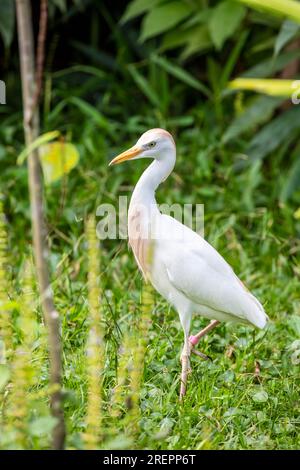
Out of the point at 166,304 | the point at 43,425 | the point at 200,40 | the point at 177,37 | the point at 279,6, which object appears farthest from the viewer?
the point at 177,37

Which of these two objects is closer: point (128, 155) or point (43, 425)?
point (43, 425)

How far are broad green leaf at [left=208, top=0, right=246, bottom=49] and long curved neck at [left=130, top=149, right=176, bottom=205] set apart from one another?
170 centimetres

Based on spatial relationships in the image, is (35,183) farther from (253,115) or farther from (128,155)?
(253,115)

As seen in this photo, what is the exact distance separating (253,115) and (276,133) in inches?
6.1

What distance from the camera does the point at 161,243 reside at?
306 cm

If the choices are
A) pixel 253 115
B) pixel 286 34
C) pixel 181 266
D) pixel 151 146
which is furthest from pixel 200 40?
pixel 181 266

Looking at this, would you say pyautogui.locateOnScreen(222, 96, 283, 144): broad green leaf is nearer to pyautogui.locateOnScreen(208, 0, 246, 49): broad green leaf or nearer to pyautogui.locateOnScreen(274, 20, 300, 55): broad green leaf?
pyautogui.locateOnScreen(208, 0, 246, 49): broad green leaf

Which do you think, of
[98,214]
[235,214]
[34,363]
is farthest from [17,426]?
[235,214]

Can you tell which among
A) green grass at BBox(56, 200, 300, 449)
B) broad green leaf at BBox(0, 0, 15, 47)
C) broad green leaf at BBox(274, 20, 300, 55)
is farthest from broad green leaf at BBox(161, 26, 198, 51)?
green grass at BBox(56, 200, 300, 449)

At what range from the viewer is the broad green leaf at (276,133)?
4762mm

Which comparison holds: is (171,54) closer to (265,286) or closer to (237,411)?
(265,286)

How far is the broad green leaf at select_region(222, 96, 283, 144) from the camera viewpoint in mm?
4812

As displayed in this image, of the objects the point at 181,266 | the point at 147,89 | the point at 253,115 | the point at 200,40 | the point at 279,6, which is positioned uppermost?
the point at 200,40

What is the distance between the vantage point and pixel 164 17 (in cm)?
499
